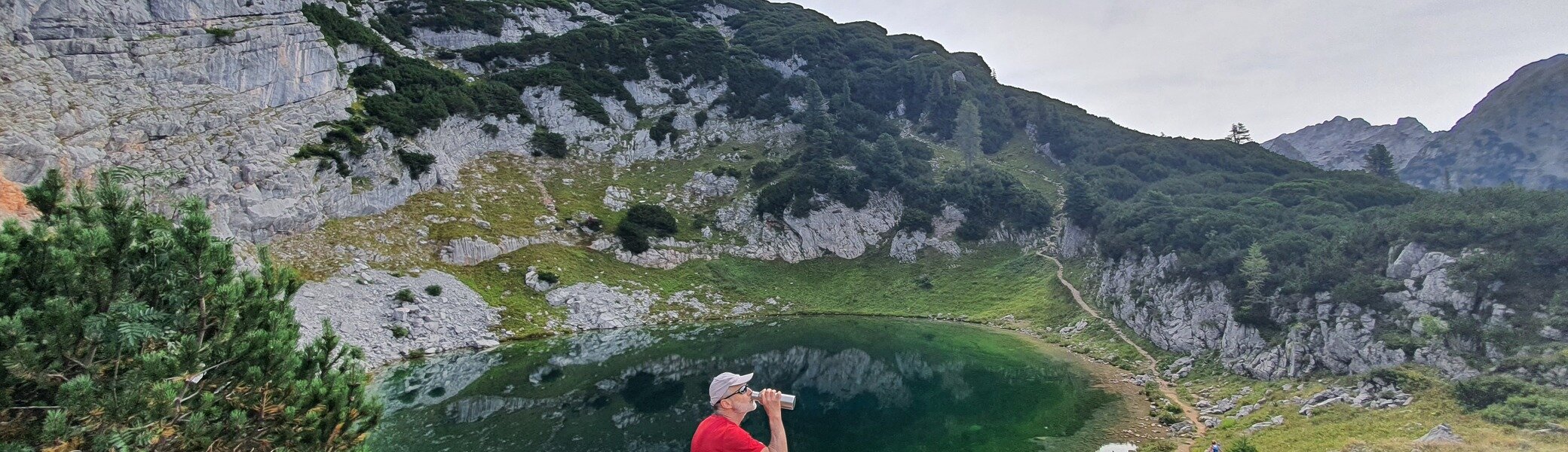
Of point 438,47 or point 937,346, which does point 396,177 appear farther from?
point 937,346

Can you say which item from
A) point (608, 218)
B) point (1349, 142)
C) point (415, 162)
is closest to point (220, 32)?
point (415, 162)

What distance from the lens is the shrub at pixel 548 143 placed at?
223 feet

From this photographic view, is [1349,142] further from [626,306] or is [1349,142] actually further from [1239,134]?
[626,306]

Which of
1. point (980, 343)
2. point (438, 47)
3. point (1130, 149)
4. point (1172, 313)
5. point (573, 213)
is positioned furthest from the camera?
point (1130, 149)

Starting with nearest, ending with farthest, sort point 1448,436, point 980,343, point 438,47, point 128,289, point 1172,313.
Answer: point 128,289 < point 1448,436 < point 1172,313 < point 980,343 < point 438,47

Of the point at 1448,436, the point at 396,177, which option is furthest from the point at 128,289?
the point at 396,177

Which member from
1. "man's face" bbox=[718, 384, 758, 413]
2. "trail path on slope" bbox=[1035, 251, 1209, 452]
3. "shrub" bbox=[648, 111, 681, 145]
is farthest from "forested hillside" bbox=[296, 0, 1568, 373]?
"man's face" bbox=[718, 384, 758, 413]

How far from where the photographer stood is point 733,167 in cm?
7594

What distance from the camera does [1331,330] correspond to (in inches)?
1112

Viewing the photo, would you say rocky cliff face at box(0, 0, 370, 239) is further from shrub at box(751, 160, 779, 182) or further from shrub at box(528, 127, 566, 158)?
shrub at box(751, 160, 779, 182)

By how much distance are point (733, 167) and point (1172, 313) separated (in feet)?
170

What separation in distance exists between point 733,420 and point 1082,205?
69.5m

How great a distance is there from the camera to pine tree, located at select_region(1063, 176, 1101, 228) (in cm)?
6375

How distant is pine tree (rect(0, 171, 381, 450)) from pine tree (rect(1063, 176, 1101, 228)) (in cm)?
6918
